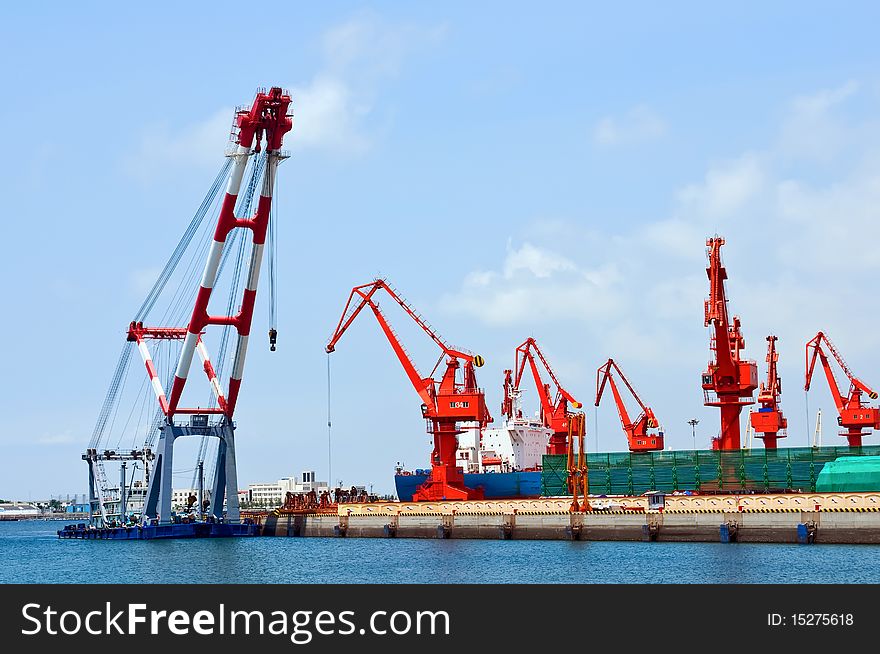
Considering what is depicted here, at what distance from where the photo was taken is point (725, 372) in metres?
85.0

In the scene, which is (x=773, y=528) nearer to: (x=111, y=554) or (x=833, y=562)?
(x=833, y=562)

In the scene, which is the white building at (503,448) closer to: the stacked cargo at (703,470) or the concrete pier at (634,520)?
the stacked cargo at (703,470)

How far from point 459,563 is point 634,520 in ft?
60.4

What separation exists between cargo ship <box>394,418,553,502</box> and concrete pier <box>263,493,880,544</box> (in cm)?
2088

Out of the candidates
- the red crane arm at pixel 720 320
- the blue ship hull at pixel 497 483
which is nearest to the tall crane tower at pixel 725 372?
the red crane arm at pixel 720 320

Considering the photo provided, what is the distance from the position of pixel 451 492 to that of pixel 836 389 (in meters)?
38.6

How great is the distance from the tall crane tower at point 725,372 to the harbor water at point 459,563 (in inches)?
741

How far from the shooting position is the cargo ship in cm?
11225

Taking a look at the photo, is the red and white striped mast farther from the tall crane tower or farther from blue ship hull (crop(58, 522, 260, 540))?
the tall crane tower

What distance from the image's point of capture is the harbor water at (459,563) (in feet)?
159

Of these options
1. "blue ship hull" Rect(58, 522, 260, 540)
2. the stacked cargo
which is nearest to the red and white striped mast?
"blue ship hull" Rect(58, 522, 260, 540)

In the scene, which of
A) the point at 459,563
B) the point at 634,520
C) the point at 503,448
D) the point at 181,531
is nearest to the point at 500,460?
the point at 503,448

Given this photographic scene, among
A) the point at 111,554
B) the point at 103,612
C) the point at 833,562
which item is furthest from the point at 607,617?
the point at 111,554

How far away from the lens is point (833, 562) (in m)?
51.8
